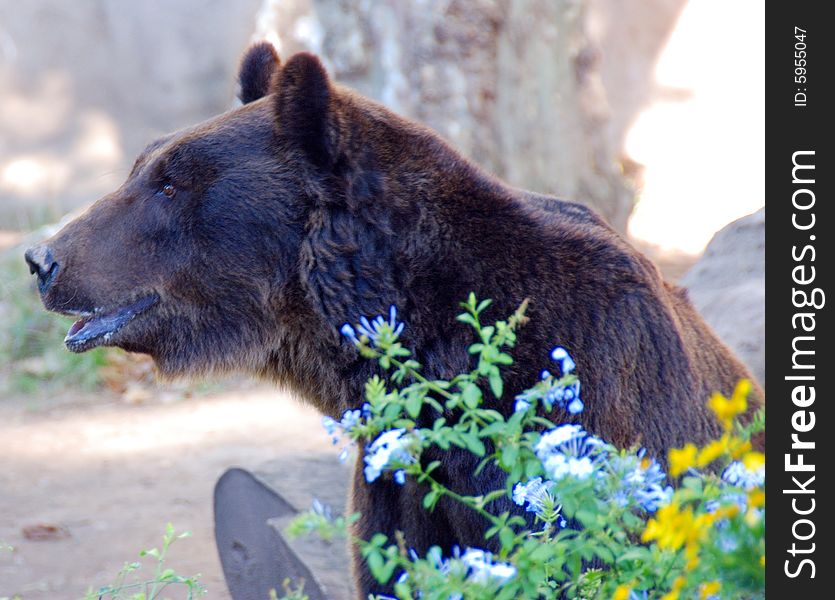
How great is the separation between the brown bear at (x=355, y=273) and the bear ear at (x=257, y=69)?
338 millimetres

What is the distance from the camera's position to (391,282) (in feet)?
9.25

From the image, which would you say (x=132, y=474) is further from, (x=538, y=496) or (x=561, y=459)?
(x=561, y=459)

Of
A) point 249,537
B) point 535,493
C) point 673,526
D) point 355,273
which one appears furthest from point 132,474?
point 673,526

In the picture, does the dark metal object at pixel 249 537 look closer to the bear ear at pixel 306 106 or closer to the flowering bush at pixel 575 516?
the bear ear at pixel 306 106

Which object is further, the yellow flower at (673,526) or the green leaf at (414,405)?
the green leaf at (414,405)

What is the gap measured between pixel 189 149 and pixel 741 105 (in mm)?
10388

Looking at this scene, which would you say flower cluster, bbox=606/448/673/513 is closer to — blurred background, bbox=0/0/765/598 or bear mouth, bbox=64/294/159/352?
bear mouth, bbox=64/294/159/352

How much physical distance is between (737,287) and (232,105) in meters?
6.52

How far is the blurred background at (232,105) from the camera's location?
4773 millimetres

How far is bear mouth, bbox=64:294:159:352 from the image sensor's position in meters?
2.99

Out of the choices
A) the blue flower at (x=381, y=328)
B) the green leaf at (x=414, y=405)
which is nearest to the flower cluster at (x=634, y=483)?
the green leaf at (x=414, y=405)

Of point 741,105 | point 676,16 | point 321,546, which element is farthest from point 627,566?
point 676,16

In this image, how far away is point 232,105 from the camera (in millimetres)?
9922

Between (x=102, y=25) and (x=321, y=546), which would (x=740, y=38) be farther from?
(x=321, y=546)
